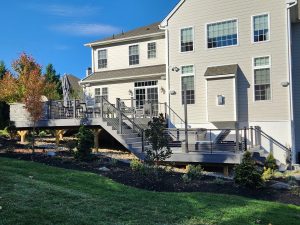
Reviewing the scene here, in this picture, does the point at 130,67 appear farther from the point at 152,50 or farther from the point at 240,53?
the point at 240,53

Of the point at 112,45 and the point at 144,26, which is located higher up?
the point at 144,26

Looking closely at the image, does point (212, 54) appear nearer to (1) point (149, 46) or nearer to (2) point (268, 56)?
(2) point (268, 56)

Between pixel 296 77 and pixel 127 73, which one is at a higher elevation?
pixel 127 73

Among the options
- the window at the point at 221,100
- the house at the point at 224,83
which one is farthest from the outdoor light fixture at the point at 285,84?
the window at the point at 221,100

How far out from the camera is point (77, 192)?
845 centimetres

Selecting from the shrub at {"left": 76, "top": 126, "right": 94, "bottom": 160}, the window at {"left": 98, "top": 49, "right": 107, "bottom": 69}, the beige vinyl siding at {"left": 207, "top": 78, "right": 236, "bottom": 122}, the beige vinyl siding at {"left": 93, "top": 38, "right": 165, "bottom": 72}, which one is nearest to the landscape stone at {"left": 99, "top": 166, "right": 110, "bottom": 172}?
the shrub at {"left": 76, "top": 126, "right": 94, "bottom": 160}

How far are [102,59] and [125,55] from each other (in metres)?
1.88

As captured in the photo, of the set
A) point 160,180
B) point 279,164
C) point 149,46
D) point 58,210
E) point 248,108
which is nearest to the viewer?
point 58,210

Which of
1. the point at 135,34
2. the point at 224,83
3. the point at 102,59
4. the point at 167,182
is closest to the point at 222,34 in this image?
the point at 224,83

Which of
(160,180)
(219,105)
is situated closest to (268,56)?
(219,105)

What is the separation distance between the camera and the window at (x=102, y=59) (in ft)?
81.8

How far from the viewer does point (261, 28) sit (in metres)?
18.3

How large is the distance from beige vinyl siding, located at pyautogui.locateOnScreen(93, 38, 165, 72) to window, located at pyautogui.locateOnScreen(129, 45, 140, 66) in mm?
225

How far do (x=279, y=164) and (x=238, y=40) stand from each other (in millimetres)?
6557
